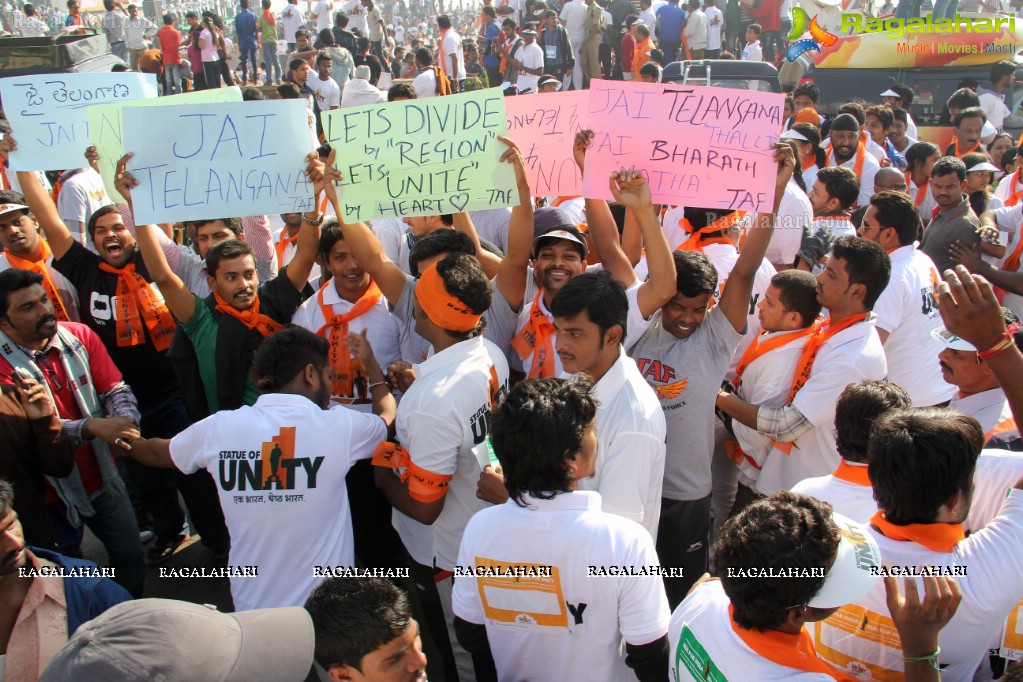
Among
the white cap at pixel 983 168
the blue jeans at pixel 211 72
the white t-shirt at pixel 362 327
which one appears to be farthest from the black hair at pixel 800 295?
the blue jeans at pixel 211 72

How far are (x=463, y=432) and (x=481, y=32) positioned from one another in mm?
22150

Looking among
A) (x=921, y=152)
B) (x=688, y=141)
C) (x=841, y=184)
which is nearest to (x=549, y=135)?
(x=688, y=141)

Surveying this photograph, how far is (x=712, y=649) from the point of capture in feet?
6.77

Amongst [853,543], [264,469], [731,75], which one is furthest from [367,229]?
[731,75]

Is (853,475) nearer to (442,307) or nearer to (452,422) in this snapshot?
(452,422)

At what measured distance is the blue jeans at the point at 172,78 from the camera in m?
17.9

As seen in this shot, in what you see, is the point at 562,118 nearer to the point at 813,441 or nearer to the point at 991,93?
the point at 813,441

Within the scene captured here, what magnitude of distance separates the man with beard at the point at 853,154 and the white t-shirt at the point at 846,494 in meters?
5.74

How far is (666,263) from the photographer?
3426 millimetres

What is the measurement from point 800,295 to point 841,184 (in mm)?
2571

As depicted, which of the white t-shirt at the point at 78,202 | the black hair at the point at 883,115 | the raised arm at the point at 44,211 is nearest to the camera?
the raised arm at the point at 44,211

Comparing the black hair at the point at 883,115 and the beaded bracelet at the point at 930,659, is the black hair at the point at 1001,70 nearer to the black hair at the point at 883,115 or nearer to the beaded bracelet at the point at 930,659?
the black hair at the point at 883,115

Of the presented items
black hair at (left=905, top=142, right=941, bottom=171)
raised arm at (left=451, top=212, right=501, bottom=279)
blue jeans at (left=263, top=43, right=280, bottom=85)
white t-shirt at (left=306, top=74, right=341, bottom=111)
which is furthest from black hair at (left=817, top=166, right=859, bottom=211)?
blue jeans at (left=263, top=43, right=280, bottom=85)

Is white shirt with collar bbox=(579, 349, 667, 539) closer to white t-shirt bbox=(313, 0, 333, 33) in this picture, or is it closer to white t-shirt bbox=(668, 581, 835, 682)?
white t-shirt bbox=(668, 581, 835, 682)
